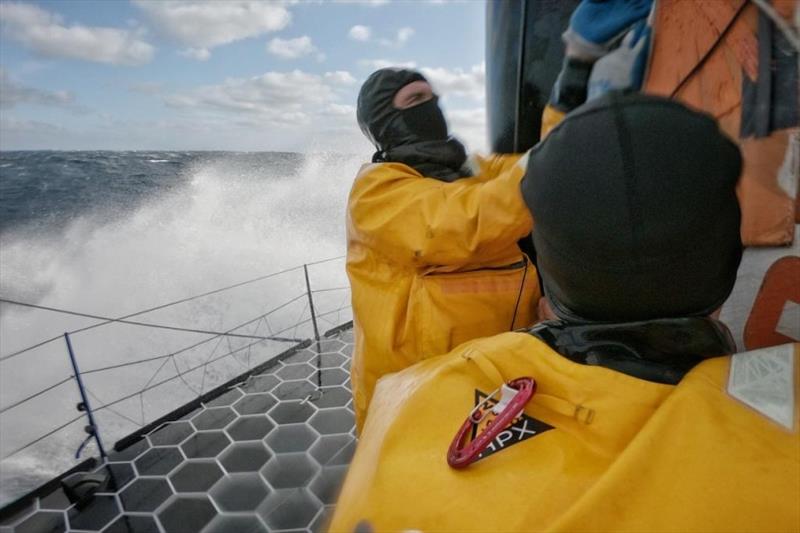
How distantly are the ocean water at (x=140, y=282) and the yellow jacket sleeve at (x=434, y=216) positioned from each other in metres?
2.24

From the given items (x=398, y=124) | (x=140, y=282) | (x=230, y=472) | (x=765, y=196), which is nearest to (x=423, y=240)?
(x=398, y=124)

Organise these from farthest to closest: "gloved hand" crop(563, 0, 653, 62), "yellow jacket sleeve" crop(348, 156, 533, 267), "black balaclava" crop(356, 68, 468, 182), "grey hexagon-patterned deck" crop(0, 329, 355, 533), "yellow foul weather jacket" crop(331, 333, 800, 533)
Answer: "grey hexagon-patterned deck" crop(0, 329, 355, 533) < "black balaclava" crop(356, 68, 468, 182) < "yellow jacket sleeve" crop(348, 156, 533, 267) < "gloved hand" crop(563, 0, 653, 62) < "yellow foul weather jacket" crop(331, 333, 800, 533)

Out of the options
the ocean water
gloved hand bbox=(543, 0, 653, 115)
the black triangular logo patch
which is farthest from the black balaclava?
the ocean water

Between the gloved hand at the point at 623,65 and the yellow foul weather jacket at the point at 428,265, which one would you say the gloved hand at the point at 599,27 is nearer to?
the gloved hand at the point at 623,65

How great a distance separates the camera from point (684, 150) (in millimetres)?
445

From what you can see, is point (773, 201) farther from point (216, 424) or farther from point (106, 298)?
point (106, 298)

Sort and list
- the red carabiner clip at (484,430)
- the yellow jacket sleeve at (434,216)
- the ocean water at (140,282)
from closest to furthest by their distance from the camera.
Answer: the red carabiner clip at (484,430), the yellow jacket sleeve at (434,216), the ocean water at (140,282)

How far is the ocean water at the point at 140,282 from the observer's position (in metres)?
6.54

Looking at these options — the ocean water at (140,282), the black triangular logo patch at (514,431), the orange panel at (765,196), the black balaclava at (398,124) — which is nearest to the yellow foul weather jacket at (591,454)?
the black triangular logo patch at (514,431)

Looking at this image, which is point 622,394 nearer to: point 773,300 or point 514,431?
point 514,431

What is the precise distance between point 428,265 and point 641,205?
2.25 ft

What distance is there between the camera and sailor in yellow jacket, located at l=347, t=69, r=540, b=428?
36.9 inches

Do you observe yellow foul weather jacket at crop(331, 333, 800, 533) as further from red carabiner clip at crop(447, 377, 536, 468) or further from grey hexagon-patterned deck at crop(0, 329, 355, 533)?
grey hexagon-patterned deck at crop(0, 329, 355, 533)

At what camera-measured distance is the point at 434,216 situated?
3.14 feet
